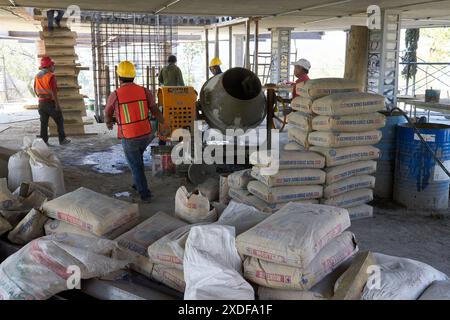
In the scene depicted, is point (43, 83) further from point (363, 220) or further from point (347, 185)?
point (363, 220)

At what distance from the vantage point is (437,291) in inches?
85.1

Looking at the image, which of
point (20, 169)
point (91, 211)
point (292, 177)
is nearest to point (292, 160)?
point (292, 177)

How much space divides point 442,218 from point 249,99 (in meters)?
2.74

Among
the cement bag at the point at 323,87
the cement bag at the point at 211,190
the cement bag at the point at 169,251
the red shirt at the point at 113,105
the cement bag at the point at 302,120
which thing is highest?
the cement bag at the point at 323,87

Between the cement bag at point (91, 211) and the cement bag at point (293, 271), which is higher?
the cement bag at point (91, 211)

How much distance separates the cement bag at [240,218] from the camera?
2699mm

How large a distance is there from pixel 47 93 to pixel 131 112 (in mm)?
4287

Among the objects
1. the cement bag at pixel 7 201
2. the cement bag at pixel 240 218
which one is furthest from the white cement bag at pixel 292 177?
the cement bag at pixel 7 201

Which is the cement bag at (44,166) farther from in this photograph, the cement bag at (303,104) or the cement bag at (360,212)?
the cement bag at (360,212)

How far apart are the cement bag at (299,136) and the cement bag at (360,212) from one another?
820 millimetres

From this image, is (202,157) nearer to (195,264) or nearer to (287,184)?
(287,184)

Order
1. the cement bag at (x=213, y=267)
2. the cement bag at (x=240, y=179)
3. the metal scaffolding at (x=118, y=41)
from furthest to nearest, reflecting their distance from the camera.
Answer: the metal scaffolding at (x=118, y=41) < the cement bag at (x=240, y=179) < the cement bag at (x=213, y=267)

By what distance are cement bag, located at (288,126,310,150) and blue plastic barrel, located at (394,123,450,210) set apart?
1.19m
